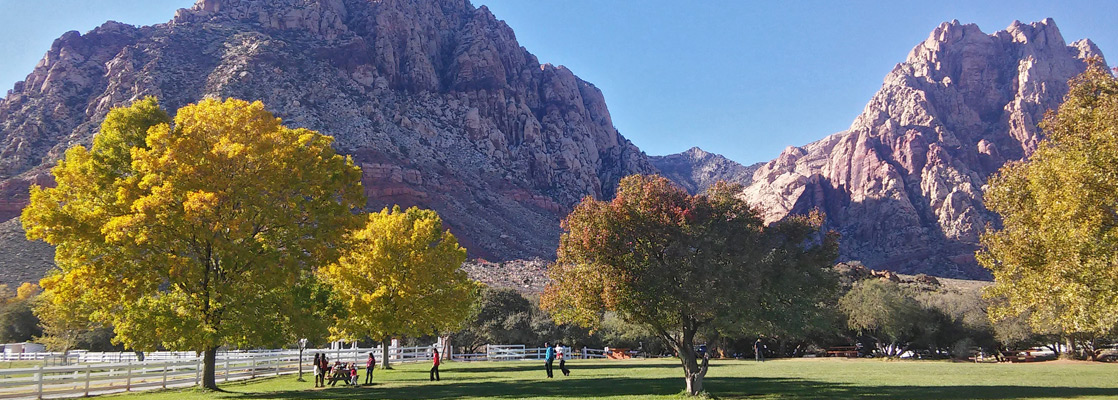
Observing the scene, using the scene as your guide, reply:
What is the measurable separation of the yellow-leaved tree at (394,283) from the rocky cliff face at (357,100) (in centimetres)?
9632

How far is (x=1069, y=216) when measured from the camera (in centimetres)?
1723

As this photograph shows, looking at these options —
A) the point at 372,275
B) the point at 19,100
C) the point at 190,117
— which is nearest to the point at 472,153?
the point at 19,100

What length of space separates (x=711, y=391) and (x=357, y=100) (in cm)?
14454

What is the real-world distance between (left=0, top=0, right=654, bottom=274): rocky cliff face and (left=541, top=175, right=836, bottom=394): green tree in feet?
373

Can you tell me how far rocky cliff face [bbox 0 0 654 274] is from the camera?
5079 inches

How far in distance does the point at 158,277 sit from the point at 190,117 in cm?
577

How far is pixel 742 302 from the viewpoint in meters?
21.5

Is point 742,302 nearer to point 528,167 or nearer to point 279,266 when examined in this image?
point 279,266

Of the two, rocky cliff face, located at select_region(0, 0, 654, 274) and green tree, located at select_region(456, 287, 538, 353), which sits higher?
Result: rocky cliff face, located at select_region(0, 0, 654, 274)

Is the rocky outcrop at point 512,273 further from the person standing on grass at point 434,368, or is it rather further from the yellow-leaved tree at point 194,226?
the yellow-leaved tree at point 194,226

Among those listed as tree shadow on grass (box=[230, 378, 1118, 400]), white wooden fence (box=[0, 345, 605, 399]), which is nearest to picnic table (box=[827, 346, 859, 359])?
white wooden fence (box=[0, 345, 605, 399])

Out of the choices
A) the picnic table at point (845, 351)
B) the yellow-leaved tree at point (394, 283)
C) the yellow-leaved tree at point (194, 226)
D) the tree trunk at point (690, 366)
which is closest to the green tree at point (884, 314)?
the picnic table at point (845, 351)

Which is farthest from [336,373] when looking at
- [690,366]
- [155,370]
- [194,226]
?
[690,366]

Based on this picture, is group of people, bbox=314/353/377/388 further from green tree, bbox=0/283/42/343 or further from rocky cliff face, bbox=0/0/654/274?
rocky cliff face, bbox=0/0/654/274
